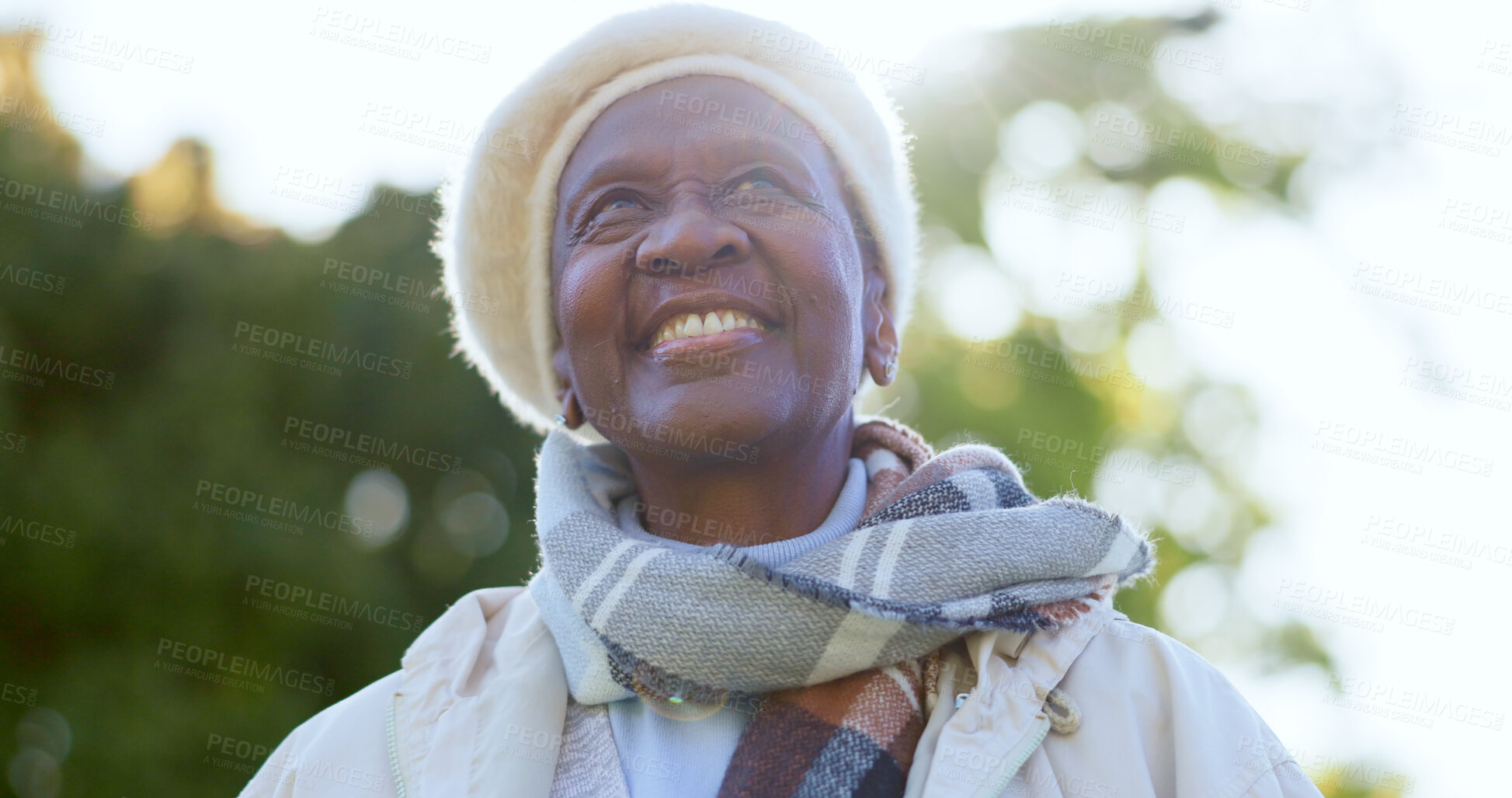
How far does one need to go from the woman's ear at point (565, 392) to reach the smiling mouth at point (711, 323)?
368 millimetres

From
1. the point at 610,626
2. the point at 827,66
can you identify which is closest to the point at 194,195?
the point at 827,66

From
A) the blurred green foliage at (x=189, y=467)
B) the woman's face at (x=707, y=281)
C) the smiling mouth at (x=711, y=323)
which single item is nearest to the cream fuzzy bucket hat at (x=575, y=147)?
the woman's face at (x=707, y=281)

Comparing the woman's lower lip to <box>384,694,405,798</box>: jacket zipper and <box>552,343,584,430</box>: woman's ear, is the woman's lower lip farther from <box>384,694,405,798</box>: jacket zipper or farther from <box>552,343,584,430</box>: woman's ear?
<box>384,694,405,798</box>: jacket zipper

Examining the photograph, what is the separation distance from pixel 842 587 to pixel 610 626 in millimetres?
449

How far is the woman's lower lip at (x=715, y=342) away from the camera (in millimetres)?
2277

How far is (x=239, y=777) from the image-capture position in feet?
21.2

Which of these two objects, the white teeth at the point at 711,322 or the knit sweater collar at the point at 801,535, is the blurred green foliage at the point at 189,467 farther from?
the white teeth at the point at 711,322

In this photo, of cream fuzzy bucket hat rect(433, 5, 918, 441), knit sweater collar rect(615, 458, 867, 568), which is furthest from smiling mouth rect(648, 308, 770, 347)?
cream fuzzy bucket hat rect(433, 5, 918, 441)

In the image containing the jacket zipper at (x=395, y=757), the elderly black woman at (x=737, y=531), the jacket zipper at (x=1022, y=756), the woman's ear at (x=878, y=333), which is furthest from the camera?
the woman's ear at (x=878, y=333)

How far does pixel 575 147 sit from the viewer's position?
2732mm

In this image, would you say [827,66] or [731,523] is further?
[827,66]

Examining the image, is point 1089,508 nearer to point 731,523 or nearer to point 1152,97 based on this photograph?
point 731,523

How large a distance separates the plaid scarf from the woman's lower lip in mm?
411

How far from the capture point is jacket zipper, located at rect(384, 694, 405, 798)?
2.12 meters
